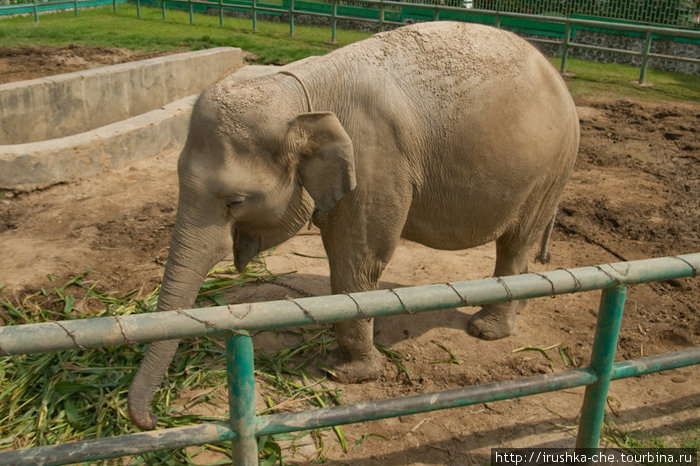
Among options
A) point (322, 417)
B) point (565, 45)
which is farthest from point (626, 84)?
point (322, 417)

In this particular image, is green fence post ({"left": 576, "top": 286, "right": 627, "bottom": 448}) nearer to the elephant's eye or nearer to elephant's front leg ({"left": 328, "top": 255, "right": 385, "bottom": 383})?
elephant's front leg ({"left": 328, "top": 255, "right": 385, "bottom": 383})

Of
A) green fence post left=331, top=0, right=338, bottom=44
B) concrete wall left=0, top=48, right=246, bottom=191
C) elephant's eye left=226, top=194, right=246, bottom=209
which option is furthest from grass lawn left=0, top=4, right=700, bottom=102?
elephant's eye left=226, top=194, right=246, bottom=209

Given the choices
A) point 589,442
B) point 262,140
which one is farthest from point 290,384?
point 589,442

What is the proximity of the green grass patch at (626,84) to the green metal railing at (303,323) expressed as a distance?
868cm

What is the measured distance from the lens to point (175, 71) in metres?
9.01

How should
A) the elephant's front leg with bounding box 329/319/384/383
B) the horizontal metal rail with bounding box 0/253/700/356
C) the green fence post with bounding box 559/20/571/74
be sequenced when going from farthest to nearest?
the green fence post with bounding box 559/20/571/74
the elephant's front leg with bounding box 329/319/384/383
the horizontal metal rail with bounding box 0/253/700/356

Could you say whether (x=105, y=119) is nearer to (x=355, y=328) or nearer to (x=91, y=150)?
(x=91, y=150)

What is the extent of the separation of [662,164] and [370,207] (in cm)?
527

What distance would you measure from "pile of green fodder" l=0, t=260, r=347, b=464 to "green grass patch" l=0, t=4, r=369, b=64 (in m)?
8.32

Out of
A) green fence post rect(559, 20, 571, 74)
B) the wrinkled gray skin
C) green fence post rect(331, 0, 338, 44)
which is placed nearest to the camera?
the wrinkled gray skin

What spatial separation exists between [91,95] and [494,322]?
5.74 metres

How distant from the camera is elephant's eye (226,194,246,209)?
294 centimetres

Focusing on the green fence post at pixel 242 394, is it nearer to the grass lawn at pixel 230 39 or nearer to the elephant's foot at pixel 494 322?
the elephant's foot at pixel 494 322

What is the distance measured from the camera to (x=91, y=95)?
7844 mm
